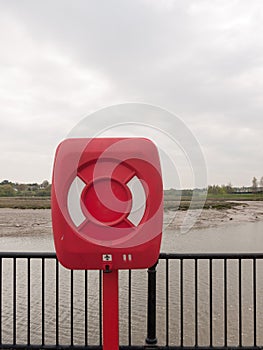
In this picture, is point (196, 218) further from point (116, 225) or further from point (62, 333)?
point (62, 333)

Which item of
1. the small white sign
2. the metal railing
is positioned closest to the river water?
the metal railing

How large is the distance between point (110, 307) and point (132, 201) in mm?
594

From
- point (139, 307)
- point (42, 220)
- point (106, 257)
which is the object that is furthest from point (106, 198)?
point (42, 220)

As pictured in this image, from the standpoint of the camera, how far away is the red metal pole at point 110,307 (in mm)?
2188

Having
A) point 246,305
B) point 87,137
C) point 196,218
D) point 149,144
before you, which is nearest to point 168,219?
point 196,218

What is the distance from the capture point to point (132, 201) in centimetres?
204

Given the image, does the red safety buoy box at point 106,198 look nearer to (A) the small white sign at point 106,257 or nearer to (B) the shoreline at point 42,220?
(A) the small white sign at point 106,257

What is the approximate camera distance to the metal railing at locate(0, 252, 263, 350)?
11.0 ft

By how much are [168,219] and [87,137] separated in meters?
0.62

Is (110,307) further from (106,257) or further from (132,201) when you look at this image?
(132,201)

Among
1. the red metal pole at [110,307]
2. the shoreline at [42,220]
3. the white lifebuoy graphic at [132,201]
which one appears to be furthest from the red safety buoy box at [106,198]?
the shoreline at [42,220]

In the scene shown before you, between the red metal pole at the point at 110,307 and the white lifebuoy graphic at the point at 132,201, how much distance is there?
33 centimetres

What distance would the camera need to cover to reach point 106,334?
2232 millimetres

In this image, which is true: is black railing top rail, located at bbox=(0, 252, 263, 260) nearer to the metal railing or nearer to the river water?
the metal railing
